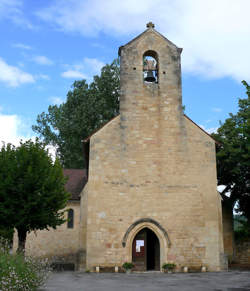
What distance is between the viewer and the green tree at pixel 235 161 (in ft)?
70.0

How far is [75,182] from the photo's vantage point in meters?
25.3

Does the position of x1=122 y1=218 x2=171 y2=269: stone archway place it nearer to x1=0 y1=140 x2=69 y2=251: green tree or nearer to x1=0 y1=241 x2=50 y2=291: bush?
x1=0 y1=140 x2=69 y2=251: green tree

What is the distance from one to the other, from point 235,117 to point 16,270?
1834cm

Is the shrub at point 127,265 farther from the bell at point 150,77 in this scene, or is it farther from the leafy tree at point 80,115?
the leafy tree at point 80,115

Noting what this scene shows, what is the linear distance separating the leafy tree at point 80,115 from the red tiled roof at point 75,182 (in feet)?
15.5

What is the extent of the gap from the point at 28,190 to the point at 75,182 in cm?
941

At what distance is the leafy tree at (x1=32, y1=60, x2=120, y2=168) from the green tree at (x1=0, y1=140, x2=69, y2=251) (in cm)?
1430

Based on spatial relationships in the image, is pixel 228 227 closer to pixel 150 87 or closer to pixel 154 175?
pixel 154 175

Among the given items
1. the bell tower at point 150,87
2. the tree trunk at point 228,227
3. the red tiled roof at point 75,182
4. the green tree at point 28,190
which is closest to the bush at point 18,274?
the green tree at point 28,190

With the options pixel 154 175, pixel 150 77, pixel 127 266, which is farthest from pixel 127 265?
pixel 150 77

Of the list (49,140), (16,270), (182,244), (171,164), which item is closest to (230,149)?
(171,164)

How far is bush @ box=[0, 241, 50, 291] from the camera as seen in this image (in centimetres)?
830

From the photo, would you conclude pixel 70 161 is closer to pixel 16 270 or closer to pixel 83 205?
pixel 83 205

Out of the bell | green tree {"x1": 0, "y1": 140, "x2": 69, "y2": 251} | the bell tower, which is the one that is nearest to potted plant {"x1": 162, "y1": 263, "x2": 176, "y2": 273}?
green tree {"x1": 0, "y1": 140, "x2": 69, "y2": 251}
